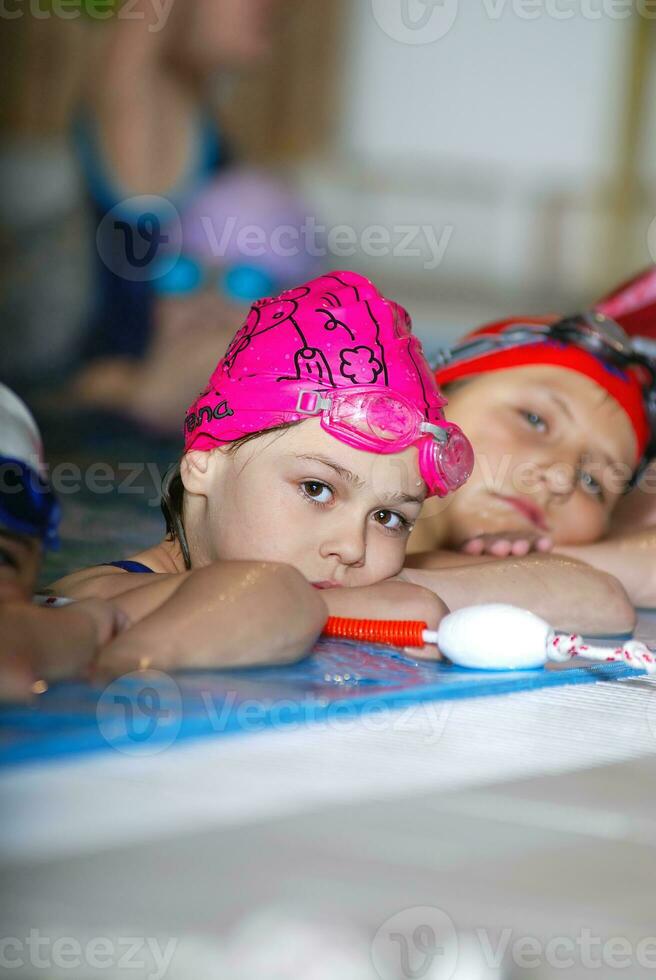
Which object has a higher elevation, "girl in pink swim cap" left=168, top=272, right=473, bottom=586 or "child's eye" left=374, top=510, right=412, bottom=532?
"girl in pink swim cap" left=168, top=272, right=473, bottom=586

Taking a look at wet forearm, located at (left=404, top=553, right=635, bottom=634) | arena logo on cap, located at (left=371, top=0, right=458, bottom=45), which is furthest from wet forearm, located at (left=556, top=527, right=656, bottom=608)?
arena logo on cap, located at (left=371, top=0, right=458, bottom=45)

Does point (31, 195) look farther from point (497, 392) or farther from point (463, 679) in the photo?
point (463, 679)

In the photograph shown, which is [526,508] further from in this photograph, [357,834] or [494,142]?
[494,142]

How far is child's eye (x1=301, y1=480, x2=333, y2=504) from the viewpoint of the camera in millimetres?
1744

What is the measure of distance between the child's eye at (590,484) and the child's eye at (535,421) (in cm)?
12

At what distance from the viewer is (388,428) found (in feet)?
5.78

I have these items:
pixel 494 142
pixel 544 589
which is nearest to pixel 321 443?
pixel 544 589

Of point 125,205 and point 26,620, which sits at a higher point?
point 26,620

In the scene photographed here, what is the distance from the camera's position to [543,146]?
41.6 feet

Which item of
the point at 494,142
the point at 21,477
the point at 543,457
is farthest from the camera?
the point at 494,142

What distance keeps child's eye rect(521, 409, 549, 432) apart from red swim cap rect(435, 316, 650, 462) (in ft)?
0.51

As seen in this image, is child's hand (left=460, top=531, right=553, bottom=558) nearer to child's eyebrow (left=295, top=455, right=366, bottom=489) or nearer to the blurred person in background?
child's eyebrow (left=295, top=455, right=366, bottom=489)

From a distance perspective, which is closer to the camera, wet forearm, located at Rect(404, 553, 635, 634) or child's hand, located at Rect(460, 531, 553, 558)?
wet forearm, located at Rect(404, 553, 635, 634)

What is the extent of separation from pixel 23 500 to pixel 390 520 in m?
0.64
